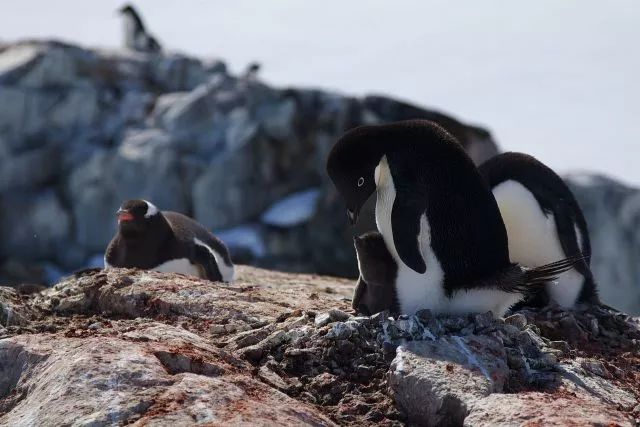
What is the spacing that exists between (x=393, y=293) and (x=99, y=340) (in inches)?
60.3

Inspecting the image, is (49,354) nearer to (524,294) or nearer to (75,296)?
(75,296)

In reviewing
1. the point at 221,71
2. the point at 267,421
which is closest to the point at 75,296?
the point at 267,421

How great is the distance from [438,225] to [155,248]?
3.69 metres

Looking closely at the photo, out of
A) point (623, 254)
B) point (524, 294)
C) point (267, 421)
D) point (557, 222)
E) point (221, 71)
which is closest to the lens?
point (267, 421)

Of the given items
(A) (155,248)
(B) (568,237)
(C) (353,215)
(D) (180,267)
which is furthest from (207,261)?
(C) (353,215)

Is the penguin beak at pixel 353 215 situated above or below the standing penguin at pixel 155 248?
above

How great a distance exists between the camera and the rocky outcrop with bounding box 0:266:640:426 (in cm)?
326

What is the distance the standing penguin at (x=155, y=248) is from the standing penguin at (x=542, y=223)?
8.07 feet

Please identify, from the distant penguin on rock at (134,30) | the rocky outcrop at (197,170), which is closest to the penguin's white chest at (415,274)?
the rocky outcrop at (197,170)

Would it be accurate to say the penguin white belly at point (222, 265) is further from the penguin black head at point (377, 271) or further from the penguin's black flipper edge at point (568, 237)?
the penguin black head at point (377, 271)

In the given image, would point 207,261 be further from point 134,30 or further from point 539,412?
point 134,30

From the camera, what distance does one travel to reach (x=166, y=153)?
26328 millimetres

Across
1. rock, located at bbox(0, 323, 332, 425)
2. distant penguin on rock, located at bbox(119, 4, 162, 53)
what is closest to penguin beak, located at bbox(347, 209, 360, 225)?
rock, located at bbox(0, 323, 332, 425)

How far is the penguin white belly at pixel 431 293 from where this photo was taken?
4.41 meters
